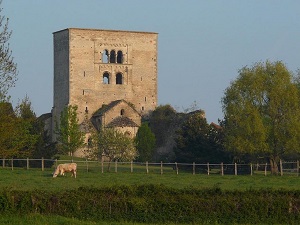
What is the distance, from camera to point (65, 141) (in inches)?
3019

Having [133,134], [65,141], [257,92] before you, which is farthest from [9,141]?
[133,134]

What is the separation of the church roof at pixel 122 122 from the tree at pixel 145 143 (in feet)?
4.98

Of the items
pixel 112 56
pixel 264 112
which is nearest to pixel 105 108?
pixel 112 56

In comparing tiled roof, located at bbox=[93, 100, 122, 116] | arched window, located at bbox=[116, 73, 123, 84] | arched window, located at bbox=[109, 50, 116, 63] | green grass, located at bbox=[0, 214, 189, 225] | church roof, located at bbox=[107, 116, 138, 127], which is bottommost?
green grass, located at bbox=[0, 214, 189, 225]

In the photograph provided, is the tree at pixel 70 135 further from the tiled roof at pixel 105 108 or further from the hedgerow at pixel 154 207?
the hedgerow at pixel 154 207

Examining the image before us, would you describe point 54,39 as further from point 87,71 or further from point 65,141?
point 65,141

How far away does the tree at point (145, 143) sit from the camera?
81875 mm

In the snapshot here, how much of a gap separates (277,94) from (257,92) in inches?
46.6

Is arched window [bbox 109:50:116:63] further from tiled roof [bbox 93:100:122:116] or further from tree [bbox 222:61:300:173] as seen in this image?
tree [bbox 222:61:300:173]

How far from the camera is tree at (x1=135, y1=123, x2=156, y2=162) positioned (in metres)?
81.9

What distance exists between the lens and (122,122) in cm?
8694

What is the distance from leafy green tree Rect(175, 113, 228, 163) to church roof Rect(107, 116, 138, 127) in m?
15.7

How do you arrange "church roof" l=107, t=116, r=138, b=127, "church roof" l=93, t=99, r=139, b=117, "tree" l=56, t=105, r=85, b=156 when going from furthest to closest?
1. "church roof" l=93, t=99, r=139, b=117
2. "church roof" l=107, t=116, r=138, b=127
3. "tree" l=56, t=105, r=85, b=156

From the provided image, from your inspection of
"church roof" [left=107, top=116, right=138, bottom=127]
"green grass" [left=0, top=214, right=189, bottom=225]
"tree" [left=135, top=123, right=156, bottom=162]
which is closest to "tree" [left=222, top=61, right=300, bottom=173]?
"tree" [left=135, top=123, right=156, bottom=162]
